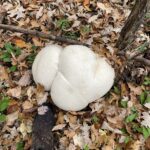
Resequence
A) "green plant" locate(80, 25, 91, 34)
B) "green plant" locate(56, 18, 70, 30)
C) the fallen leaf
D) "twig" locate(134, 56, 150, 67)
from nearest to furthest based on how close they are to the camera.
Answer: "twig" locate(134, 56, 150, 67), the fallen leaf, "green plant" locate(80, 25, 91, 34), "green plant" locate(56, 18, 70, 30)

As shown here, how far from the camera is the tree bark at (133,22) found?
4.62 m

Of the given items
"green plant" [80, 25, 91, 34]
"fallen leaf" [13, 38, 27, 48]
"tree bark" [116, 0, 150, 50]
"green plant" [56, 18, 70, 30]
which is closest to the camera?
"tree bark" [116, 0, 150, 50]

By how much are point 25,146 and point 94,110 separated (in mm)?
1193

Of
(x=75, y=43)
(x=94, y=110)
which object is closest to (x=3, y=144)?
(x=94, y=110)

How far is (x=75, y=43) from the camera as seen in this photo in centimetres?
543

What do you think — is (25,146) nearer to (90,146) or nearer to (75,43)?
(90,146)

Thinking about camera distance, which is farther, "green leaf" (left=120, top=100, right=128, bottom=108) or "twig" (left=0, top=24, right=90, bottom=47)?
"twig" (left=0, top=24, right=90, bottom=47)

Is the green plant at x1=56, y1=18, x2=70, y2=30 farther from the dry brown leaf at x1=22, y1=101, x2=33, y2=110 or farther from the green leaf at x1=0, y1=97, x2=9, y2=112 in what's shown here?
the green leaf at x1=0, y1=97, x2=9, y2=112

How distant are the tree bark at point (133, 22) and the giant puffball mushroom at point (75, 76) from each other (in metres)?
0.47

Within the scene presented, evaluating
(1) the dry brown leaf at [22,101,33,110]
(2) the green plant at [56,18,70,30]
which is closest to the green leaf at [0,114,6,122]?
(1) the dry brown leaf at [22,101,33,110]

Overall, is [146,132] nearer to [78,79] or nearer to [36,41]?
[78,79]

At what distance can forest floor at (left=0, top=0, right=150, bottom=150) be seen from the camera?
491cm

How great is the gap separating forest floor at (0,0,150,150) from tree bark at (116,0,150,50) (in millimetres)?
259

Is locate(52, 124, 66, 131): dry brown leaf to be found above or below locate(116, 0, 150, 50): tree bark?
below
